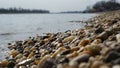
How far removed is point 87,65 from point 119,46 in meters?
0.76

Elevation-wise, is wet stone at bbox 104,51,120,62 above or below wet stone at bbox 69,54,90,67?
above

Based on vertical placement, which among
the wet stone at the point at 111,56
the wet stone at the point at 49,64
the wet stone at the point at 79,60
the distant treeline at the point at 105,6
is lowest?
the distant treeline at the point at 105,6

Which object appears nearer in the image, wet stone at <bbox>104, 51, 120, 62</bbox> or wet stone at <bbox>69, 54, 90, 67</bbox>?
wet stone at <bbox>104, 51, 120, 62</bbox>

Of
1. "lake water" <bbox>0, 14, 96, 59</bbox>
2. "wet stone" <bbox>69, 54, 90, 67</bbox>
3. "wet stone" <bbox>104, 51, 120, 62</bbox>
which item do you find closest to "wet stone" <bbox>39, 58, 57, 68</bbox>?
"wet stone" <bbox>69, 54, 90, 67</bbox>

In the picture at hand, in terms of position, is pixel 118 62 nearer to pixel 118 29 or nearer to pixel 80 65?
pixel 80 65

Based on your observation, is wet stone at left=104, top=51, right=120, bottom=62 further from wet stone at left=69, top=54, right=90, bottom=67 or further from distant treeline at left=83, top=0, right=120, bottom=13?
distant treeline at left=83, top=0, right=120, bottom=13

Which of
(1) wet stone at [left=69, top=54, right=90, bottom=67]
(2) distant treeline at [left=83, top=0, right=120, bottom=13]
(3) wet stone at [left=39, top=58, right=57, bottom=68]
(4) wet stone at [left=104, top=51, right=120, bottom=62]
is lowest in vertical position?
(2) distant treeline at [left=83, top=0, right=120, bottom=13]

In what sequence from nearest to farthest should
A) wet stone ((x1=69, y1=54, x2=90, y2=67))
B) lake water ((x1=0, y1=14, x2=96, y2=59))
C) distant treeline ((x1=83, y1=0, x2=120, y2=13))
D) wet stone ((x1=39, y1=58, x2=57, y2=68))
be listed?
1. wet stone ((x1=69, y1=54, x2=90, y2=67))
2. wet stone ((x1=39, y1=58, x2=57, y2=68))
3. lake water ((x1=0, y1=14, x2=96, y2=59))
4. distant treeline ((x1=83, y1=0, x2=120, y2=13))

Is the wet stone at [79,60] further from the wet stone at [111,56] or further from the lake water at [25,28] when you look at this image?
the lake water at [25,28]

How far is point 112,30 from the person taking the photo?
7207 mm

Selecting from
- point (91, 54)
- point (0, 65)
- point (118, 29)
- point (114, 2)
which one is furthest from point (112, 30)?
point (114, 2)

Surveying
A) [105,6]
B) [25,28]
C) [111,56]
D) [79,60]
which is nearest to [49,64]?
[79,60]

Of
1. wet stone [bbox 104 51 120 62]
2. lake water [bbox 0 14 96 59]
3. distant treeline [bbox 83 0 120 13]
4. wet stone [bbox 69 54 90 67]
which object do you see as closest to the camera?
wet stone [bbox 104 51 120 62]

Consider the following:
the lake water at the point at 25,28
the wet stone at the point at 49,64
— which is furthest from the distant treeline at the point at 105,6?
the wet stone at the point at 49,64
